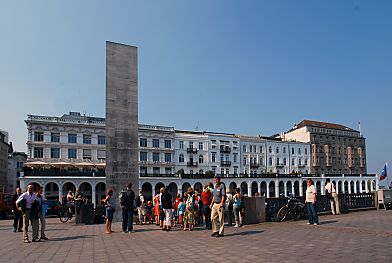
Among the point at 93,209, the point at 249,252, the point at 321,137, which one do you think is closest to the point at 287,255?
the point at 249,252

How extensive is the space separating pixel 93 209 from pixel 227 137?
197ft

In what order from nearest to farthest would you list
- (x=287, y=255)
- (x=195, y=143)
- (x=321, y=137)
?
(x=287, y=255)
(x=195, y=143)
(x=321, y=137)

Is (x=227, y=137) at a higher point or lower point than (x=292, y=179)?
higher

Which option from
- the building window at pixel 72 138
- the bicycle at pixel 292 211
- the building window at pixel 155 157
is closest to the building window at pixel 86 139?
the building window at pixel 72 138

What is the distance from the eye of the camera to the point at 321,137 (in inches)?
3649

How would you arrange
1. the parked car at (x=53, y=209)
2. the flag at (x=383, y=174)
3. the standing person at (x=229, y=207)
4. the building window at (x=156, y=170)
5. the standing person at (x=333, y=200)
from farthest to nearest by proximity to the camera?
the building window at (x=156, y=170) < the parked car at (x=53, y=209) < the flag at (x=383, y=174) < the standing person at (x=333, y=200) < the standing person at (x=229, y=207)

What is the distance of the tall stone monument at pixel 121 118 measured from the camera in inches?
754

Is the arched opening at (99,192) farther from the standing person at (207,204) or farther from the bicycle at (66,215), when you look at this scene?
the standing person at (207,204)

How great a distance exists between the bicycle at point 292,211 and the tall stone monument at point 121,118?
27.3 ft

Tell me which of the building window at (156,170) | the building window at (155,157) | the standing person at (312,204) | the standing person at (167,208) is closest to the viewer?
the standing person at (167,208)

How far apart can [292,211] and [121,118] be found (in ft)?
34.1

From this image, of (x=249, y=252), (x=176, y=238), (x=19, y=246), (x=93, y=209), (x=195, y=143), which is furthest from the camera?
(x=195, y=143)

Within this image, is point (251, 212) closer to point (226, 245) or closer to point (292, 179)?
point (226, 245)

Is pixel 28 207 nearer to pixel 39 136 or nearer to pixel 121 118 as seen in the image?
pixel 121 118
